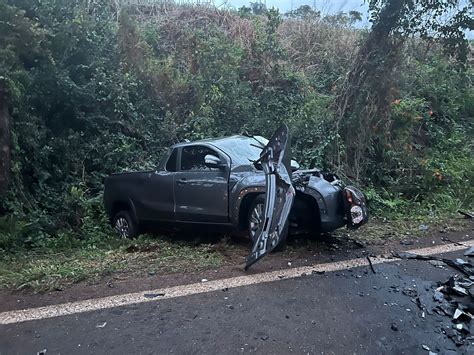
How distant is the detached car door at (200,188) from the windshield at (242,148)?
0.51ft

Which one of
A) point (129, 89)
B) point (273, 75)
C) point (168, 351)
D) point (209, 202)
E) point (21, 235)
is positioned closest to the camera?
point (168, 351)

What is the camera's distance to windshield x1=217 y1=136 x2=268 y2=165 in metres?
6.89

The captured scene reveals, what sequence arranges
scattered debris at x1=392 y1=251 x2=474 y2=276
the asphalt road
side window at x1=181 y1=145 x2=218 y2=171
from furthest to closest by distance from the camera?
side window at x1=181 y1=145 x2=218 y2=171 < scattered debris at x1=392 y1=251 x2=474 y2=276 < the asphalt road

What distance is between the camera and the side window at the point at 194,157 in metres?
7.20

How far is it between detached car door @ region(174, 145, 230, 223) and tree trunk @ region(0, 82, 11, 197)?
331 cm

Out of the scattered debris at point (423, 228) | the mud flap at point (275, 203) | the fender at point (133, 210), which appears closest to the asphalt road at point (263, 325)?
the mud flap at point (275, 203)

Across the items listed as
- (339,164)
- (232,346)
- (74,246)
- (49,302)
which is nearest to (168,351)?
(232,346)

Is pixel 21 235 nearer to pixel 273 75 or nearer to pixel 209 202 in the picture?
pixel 209 202

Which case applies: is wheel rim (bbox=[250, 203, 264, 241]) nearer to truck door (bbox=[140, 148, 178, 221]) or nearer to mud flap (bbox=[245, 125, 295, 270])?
mud flap (bbox=[245, 125, 295, 270])

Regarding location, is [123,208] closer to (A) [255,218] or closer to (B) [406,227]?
(A) [255,218]

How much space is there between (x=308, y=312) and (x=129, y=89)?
9.00 m

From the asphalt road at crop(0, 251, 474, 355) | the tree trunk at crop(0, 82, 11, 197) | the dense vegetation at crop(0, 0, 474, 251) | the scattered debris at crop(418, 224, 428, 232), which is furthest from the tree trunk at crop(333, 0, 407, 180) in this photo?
the tree trunk at crop(0, 82, 11, 197)

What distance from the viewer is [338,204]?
634 cm

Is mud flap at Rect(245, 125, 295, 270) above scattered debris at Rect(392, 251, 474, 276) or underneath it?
above
